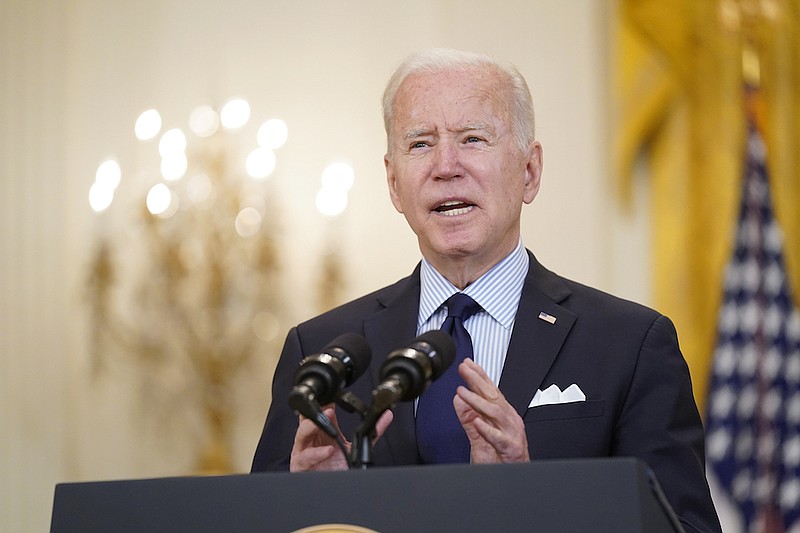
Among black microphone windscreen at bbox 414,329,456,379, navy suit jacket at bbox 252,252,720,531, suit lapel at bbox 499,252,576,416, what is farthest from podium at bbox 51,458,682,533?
suit lapel at bbox 499,252,576,416

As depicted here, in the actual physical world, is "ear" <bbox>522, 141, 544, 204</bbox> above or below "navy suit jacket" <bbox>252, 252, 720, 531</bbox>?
above

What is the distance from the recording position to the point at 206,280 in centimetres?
554

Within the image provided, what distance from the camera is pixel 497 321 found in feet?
8.30

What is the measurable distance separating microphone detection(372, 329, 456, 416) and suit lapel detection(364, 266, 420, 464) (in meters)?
0.65

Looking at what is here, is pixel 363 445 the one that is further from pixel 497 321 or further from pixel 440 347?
pixel 497 321

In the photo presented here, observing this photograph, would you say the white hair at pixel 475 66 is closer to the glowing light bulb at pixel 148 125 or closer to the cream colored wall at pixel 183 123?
the cream colored wall at pixel 183 123

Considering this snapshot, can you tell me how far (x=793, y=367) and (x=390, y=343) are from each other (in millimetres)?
3079

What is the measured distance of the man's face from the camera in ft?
8.19

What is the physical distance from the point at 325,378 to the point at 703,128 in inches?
153

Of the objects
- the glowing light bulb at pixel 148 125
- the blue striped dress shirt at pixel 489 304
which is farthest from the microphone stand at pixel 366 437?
the glowing light bulb at pixel 148 125

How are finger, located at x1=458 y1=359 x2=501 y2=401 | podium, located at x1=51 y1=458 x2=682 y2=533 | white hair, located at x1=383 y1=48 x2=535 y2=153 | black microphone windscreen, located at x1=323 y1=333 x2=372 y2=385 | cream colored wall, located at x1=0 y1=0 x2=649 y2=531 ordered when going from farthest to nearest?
1. cream colored wall, located at x1=0 y1=0 x2=649 y2=531
2. white hair, located at x1=383 y1=48 x2=535 y2=153
3. finger, located at x1=458 y1=359 x2=501 y2=401
4. black microphone windscreen, located at x1=323 y1=333 x2=372 y2=385
5. podium, located at x1=51 y1=458 x2=682 y2=533

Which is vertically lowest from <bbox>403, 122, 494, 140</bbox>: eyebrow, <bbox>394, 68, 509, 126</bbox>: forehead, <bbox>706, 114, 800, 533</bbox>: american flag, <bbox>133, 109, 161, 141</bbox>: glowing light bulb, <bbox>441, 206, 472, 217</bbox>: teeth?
<bbox>706, 114, 800, 533</bbox>: american flag

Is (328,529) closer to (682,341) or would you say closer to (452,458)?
(452,458)

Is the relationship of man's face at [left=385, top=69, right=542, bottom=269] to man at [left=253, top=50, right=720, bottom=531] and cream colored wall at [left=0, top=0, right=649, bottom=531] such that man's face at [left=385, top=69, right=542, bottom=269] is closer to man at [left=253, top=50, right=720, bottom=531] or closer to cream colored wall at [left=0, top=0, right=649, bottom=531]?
man at [left=253, top=50, right=720, bottom=531]
